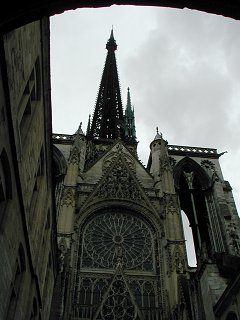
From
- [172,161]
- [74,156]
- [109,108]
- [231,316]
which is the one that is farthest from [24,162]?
[109,108]

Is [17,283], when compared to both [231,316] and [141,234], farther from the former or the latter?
[141,234]

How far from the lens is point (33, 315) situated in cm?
1234

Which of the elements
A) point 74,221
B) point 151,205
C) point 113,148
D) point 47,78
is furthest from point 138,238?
point 47,78

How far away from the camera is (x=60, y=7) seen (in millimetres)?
4070

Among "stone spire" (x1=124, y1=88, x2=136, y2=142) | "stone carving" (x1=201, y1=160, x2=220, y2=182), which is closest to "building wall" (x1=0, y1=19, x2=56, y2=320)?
"stone carving" (x1=201, y1=160, x2=220, y2=182)

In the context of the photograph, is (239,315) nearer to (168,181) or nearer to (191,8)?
(191,8)

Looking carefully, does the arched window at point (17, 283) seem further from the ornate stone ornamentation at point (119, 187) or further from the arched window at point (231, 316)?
the ornate stone ornamentation at point (119, 187)

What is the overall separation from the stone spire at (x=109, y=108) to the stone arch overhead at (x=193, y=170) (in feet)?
24.7

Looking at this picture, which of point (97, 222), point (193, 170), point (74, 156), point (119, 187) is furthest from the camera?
point (193, 170)

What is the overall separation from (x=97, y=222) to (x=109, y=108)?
2081 cm

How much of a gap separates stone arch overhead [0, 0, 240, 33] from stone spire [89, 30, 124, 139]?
98.2ft

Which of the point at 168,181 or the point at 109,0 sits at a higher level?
the point at 168,181

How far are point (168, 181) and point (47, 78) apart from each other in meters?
14.8

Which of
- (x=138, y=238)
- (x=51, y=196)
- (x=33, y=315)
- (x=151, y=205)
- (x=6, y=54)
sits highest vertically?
(x=151, y=205)
